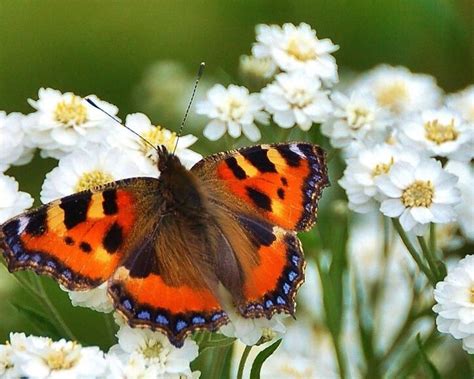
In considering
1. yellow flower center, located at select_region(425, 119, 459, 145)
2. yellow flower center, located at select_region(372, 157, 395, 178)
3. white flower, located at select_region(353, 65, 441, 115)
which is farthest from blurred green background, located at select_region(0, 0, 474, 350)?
yellow flower center, located at select_region(372, 157, 395, 178)

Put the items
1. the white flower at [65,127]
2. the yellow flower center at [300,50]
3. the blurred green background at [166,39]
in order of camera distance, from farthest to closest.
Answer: the blurred green background at [166,39], the yellow flower center at [300,50], the white flower at [65,127]

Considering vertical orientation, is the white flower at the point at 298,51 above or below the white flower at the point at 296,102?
above

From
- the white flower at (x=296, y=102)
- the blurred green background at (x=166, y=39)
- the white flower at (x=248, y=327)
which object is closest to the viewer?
the white flower at (x=248, y=327)

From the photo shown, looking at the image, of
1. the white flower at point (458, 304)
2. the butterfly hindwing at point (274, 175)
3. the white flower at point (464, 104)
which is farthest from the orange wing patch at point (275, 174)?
the white flower at point (464, 104)

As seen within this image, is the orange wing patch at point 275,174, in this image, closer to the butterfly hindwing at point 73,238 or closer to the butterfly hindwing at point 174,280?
the butterfly hindwing at point 174,280

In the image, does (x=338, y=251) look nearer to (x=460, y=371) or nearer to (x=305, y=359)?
(x=305, y=359)

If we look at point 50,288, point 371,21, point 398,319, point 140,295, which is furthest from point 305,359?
point 371,21

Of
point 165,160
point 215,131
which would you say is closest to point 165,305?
point 165,160
